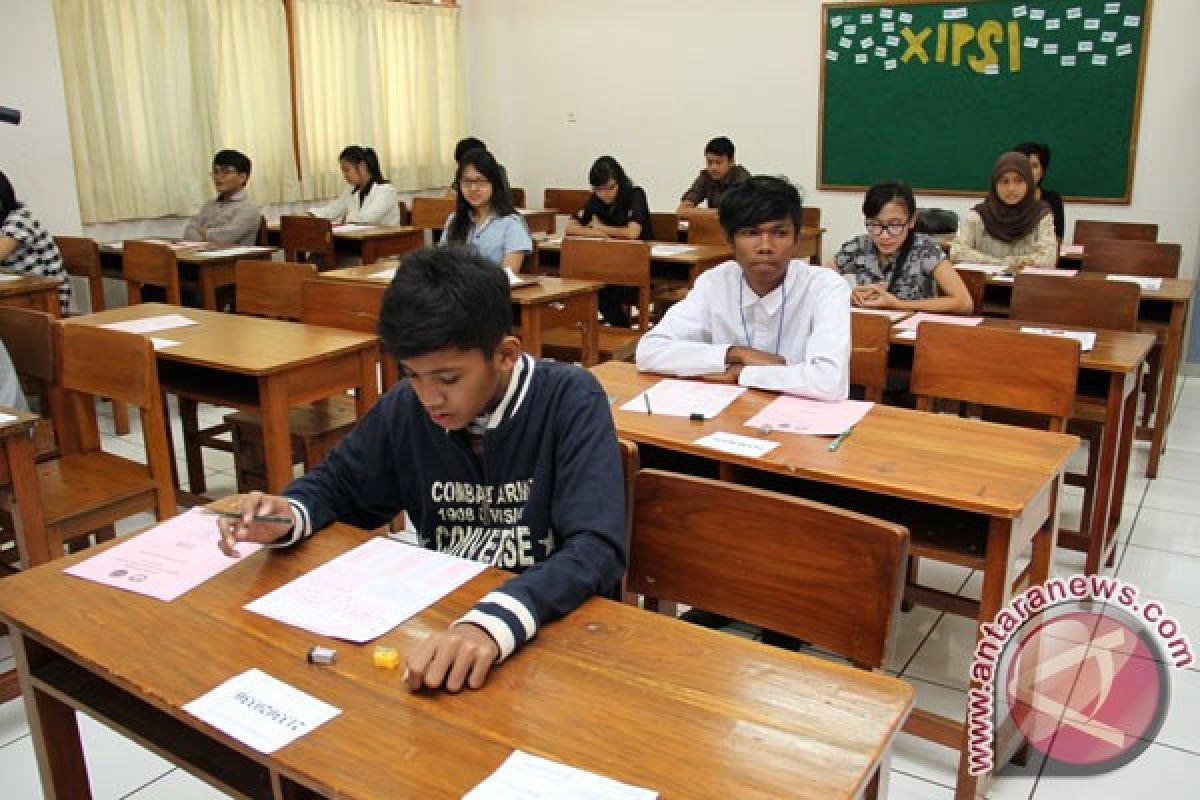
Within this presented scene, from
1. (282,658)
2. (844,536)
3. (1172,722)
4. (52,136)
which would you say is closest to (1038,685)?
(1172,722)

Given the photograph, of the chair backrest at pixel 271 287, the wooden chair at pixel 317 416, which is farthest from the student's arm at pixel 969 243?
the chair backrest at pixel 271 287

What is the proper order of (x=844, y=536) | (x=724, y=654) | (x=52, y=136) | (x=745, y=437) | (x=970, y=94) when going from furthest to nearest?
(x=970, y=94) < (x=52, y=136) < (x=745, y=437) < (x=844, y=536) < (x=724, y=654)

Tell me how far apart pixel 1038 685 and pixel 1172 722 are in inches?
11.7

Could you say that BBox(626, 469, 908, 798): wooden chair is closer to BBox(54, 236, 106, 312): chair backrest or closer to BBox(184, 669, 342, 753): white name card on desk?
BBox(184, 669, 342, 753): white name card on desk

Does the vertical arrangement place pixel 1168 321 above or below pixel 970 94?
below

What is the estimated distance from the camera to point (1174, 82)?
5949 millimetres

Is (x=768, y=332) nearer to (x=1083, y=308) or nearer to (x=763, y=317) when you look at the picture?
(x=763, y=317)

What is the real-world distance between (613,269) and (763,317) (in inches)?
80.5

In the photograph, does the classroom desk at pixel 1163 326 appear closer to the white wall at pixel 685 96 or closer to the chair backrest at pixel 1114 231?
the chair backrest at pixel 1114 231

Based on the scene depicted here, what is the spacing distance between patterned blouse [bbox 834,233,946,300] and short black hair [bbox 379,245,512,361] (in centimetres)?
261

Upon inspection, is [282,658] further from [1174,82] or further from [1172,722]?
[1174,82]

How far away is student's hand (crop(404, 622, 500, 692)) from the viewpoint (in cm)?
112

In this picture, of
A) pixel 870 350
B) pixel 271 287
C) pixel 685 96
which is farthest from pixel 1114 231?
pixel 271 287

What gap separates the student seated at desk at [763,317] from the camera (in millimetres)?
2523
